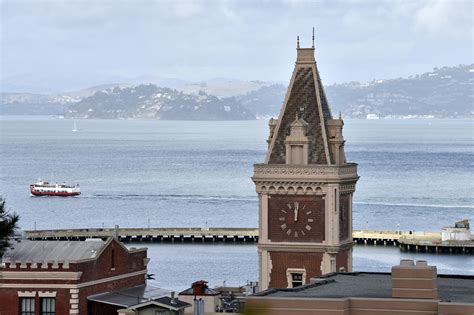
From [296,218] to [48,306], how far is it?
10373 millimetres

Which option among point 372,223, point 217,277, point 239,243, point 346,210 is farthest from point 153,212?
point 346,210

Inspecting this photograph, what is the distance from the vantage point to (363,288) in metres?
→ 38.0

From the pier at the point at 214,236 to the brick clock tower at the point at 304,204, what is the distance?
262 ft

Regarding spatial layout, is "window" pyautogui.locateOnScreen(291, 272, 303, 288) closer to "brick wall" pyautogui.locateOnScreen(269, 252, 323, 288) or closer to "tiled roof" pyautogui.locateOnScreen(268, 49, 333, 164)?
"brick wall" pyautogui.locateOnScreen(269, 252, 323, 288)

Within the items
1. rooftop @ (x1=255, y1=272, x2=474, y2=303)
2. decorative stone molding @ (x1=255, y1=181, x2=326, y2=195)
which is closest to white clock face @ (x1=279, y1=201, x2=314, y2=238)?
decorative stone molding @ (x1=255, y1=181, x2=326, y2=195)

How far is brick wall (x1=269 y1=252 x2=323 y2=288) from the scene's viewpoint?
57688 mm

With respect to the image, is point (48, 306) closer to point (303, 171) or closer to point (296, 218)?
point (296, 218)

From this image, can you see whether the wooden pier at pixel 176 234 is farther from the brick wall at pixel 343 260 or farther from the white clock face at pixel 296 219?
the white clock face at pixel 296 219

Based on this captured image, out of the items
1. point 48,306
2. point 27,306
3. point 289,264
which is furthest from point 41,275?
point 289,264

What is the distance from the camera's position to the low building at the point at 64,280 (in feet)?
167

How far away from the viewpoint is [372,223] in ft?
541

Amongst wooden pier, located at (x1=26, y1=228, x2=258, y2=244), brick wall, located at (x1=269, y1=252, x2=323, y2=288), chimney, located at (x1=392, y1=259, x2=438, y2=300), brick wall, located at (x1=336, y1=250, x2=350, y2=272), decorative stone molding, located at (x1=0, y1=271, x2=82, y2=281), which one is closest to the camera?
chimney, located at (x1=392, y1=259, x2=438, y2=300)

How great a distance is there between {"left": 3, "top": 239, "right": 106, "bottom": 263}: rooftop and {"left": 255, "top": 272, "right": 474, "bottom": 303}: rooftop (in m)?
11.6

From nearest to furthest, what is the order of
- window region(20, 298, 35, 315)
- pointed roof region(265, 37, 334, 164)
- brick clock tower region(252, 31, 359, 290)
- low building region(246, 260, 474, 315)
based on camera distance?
1. low building region(246, 260, 474, 315)
2. window region(20, 298, 35, 315)
3. brick clock tower region(252, 31, 359, 290)
4. pointed roof region(265, 37, 334, 164)
